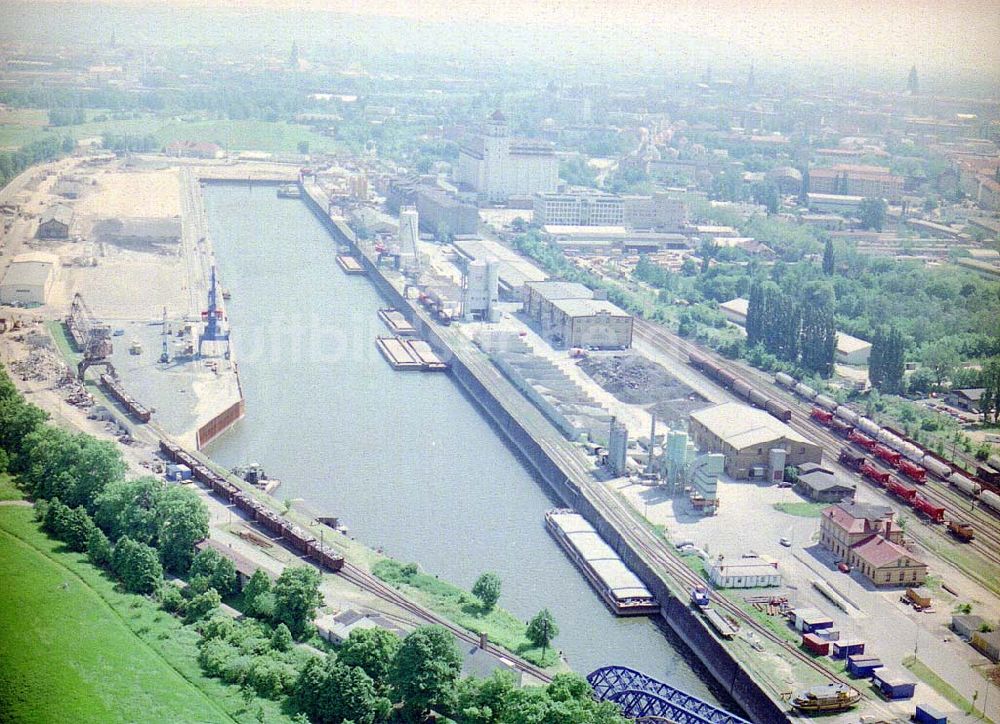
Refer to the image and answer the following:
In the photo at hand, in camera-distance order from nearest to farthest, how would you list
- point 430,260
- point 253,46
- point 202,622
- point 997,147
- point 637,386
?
point 202,622 < point 637,386 < point 997,147 < point 430,260 < point 253,46

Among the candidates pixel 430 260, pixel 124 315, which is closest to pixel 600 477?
pixel 124 315

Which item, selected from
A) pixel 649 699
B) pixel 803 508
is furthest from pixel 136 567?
pixel 803 508

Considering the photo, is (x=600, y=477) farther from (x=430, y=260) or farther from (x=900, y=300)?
(x=430, y=260)

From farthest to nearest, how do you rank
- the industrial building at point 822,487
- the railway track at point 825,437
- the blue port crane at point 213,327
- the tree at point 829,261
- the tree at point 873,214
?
the tree at point 873,214 → the tree at point 829,261 → the blue port crane at point 213,327 → the industrial building at point 822,487 → the railway track at point 825,437

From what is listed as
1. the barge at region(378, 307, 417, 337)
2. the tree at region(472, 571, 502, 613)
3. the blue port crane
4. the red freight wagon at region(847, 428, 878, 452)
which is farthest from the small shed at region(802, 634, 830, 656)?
the barge at region(378, 307, 417, 337)

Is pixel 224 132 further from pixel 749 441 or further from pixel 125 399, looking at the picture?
pixel 749 441

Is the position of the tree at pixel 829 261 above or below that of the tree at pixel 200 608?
above

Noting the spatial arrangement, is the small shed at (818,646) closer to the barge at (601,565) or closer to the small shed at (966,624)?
the small shed at (966,624)

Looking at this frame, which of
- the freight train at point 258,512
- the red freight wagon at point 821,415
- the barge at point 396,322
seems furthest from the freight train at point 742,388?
the freight train at point 258,512
